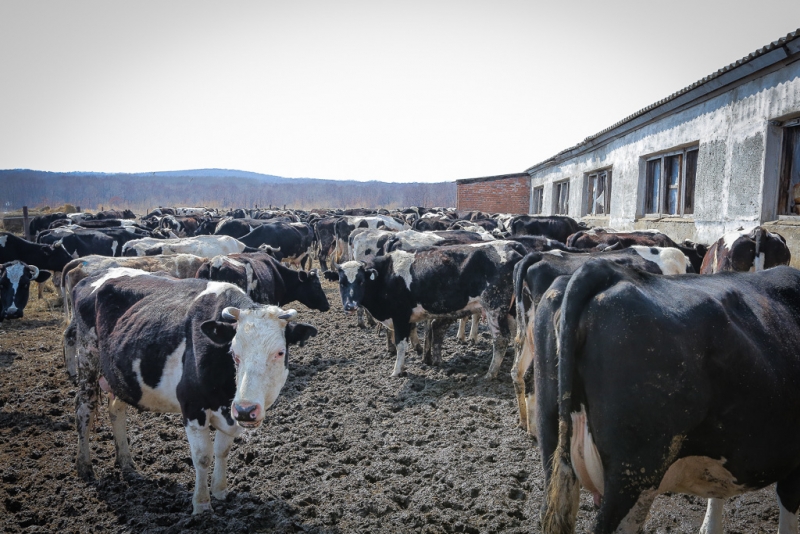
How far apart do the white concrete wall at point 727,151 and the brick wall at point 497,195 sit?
16372 millimetres

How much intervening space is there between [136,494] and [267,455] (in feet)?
3.89

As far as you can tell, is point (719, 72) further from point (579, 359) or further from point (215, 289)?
point (215, 289)

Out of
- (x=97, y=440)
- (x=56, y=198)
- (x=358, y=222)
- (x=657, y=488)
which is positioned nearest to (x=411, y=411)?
(x=97, y=440)

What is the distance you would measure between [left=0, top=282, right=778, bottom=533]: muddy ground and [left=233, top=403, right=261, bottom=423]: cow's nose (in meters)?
0.97

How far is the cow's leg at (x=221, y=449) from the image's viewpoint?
13.3 feet

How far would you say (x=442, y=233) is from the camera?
13461 millimetres

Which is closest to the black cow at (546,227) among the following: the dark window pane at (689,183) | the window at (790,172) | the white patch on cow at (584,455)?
the dark window pane at (689,183)

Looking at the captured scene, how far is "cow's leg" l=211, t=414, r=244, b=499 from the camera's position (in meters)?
4.05

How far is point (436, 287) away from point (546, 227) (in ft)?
31.4

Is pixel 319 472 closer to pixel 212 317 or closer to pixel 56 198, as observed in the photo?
pixel 212 317

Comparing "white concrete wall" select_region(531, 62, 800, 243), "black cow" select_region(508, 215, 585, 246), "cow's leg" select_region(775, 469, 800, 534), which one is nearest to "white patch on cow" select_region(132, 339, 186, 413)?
"cow's leg" select_region(775, 469, 800, 534)

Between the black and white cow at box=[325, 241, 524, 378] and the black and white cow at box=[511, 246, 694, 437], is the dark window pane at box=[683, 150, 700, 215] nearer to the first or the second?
the black and white cow at box=[511, 246, 694, 437]

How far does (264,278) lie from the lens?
8680mm

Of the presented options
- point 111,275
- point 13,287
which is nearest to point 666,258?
point 111,275
